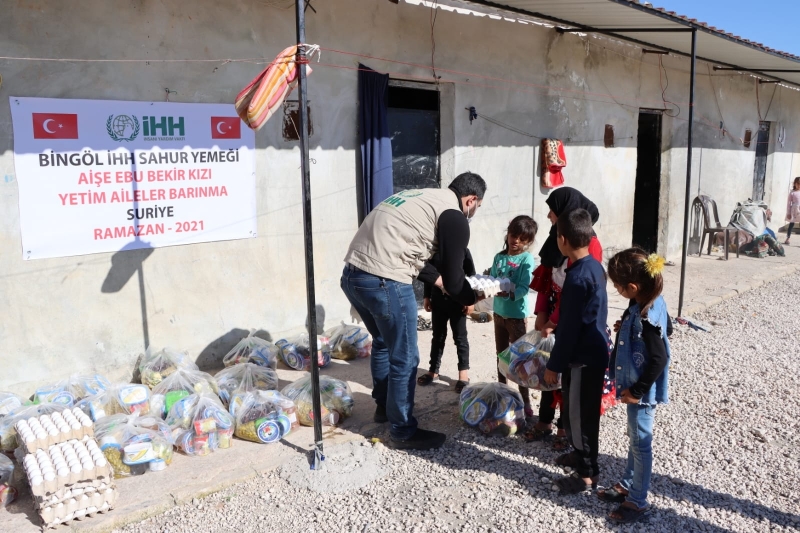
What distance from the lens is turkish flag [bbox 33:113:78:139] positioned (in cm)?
438

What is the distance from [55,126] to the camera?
446 cm

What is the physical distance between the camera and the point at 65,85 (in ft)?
14.7

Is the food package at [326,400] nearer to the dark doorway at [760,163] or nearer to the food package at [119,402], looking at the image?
the food package at [119,402]

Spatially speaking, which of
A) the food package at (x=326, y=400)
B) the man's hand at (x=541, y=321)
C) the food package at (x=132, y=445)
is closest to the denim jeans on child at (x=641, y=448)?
the man's hand at (x=541, y=321)

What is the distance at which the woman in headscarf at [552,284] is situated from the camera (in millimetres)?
3908

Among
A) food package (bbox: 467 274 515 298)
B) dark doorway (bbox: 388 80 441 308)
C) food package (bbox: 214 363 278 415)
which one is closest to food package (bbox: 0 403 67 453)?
food package (bbox: 214 363 278 415)

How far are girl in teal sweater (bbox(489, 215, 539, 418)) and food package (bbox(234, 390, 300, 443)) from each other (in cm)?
156

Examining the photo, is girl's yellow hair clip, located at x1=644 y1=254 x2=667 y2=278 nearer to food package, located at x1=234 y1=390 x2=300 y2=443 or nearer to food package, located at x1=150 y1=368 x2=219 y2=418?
food package, located at x1=234 y1=390 x2=300 y2=443

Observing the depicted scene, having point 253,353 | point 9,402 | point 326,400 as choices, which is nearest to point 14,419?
point 9,402

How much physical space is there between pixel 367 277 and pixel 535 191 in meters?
5.08

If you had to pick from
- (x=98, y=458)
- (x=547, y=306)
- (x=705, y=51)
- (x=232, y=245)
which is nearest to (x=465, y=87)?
(x=232, y=245)

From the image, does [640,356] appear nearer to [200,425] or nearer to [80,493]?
[200,425]

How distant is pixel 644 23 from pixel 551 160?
1873 mm

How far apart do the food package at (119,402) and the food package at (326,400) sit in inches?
36.2
